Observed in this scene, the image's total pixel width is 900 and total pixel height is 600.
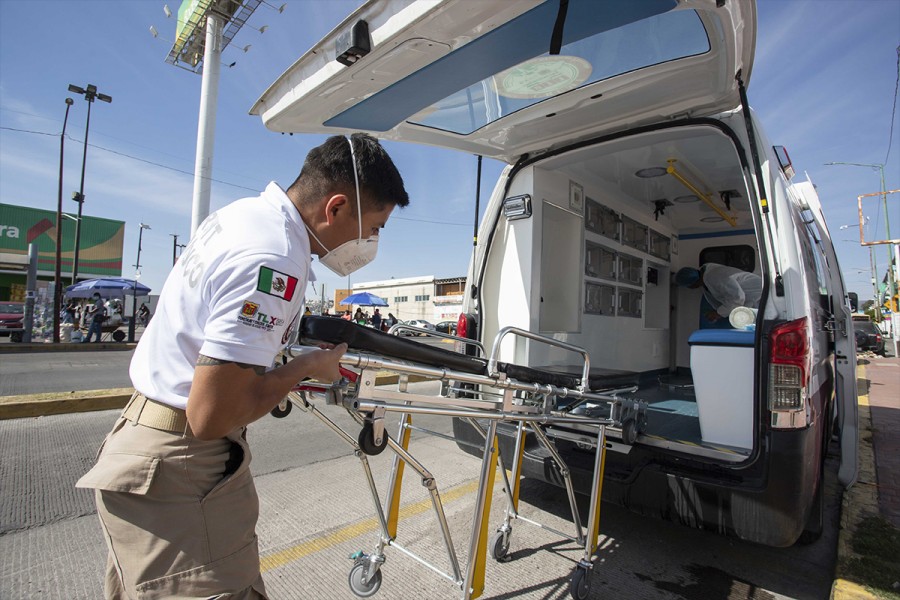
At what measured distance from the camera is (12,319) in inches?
681

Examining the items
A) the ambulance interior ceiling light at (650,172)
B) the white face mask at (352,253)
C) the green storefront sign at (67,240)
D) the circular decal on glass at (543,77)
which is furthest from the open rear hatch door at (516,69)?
the green storefront sign at (67,240)

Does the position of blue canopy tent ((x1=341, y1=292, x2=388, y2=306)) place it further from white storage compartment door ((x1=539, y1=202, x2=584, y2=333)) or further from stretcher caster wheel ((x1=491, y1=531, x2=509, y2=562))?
Answer: stretcher caster wheel ((x1=491, y1=531, x2=509, y2=562))

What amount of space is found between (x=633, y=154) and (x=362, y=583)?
403 centimetres

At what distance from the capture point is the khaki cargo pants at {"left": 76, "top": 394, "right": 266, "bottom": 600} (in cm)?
108

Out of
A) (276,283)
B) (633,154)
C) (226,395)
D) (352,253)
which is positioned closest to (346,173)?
(352,253)

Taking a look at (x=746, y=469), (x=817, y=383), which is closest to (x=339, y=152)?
(x=746, y=469)

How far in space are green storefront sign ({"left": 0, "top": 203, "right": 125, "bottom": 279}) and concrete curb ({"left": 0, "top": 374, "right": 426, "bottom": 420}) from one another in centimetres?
2880

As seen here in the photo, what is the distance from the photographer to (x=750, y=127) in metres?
2.66

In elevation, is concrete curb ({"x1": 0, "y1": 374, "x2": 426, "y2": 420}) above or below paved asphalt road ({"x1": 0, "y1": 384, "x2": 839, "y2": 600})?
above

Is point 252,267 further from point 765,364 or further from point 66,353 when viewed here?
point 66,353

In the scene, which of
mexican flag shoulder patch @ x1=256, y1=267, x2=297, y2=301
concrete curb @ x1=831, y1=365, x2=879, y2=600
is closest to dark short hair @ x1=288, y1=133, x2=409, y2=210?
mexican flag shoulder patch @ x1=256, y1=267, x2=297, y2=301

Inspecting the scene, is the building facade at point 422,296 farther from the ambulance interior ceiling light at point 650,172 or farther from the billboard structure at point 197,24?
the ambulance interior ceiling light at point 650,172

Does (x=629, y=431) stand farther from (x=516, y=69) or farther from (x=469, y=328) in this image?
(x=516, y=69)

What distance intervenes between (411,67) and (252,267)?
146 cm
